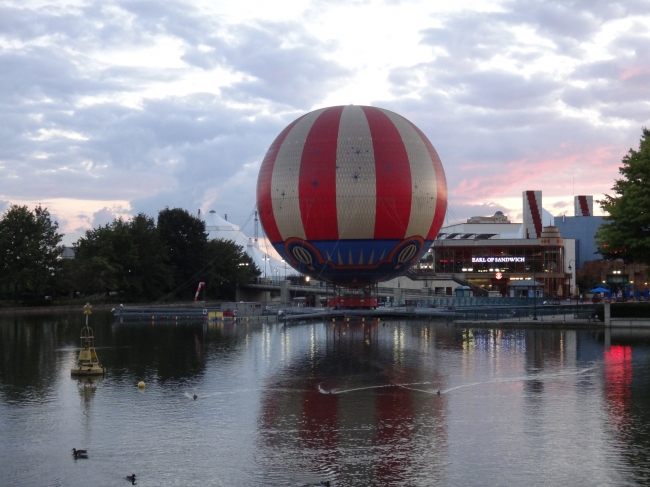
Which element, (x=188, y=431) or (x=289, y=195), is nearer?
(x=188, y=431)

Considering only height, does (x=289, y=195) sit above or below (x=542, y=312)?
above

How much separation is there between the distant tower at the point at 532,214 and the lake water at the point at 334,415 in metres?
64.7

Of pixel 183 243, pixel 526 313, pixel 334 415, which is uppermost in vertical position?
pixel 183 243

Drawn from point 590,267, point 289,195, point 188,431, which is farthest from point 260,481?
point 590,267

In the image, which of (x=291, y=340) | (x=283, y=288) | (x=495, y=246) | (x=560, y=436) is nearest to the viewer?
(x=560, y=436)

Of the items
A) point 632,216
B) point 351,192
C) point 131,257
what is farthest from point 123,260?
point 632,216

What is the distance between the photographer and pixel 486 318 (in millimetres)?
56062

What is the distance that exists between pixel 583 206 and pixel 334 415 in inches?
4042

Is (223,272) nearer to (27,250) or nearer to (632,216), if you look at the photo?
(27,250)

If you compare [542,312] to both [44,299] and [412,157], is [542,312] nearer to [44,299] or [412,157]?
[412,157]

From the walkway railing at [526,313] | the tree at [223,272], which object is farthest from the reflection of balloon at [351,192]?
the tree at [223,272]

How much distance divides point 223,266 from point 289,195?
45.6 metres

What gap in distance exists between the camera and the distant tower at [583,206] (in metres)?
118

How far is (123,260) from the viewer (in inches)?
3563
